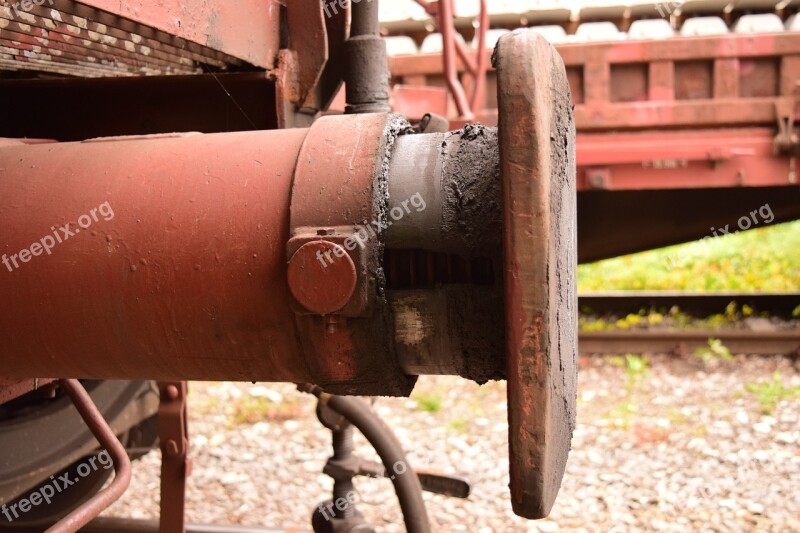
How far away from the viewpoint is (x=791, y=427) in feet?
12.7

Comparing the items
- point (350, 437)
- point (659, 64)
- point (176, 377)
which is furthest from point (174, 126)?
point (659, 64)

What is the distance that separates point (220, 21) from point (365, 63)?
0.38 meters

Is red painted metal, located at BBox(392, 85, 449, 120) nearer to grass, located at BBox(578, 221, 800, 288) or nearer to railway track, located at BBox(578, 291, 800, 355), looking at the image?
railway track, located at BBox(578, 291, 800, 355)

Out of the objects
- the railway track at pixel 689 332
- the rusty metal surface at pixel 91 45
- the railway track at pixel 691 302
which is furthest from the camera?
the railway track at pixel 691 302

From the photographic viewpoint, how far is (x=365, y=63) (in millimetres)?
1665

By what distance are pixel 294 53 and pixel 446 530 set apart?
2.33 metres

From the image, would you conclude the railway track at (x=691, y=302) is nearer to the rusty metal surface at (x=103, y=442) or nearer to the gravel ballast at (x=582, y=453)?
the gravel ballast at (x=582, y=453)

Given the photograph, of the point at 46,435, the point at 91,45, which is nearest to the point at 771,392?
the point at 46,435

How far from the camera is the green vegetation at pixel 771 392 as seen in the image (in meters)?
4.15

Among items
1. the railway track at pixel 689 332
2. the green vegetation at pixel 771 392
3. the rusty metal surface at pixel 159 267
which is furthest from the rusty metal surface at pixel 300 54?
the railway track at pixel 689 332

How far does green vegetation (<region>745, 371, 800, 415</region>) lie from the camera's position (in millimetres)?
4147

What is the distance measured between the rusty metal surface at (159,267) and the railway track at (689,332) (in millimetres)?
4368

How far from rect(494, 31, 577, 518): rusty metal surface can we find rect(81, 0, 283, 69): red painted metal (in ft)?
2.14

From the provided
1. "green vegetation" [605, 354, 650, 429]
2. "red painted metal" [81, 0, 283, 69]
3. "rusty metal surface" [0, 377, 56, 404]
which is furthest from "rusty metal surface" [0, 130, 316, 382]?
"green vegetation" [605, 354, 650, 429]
